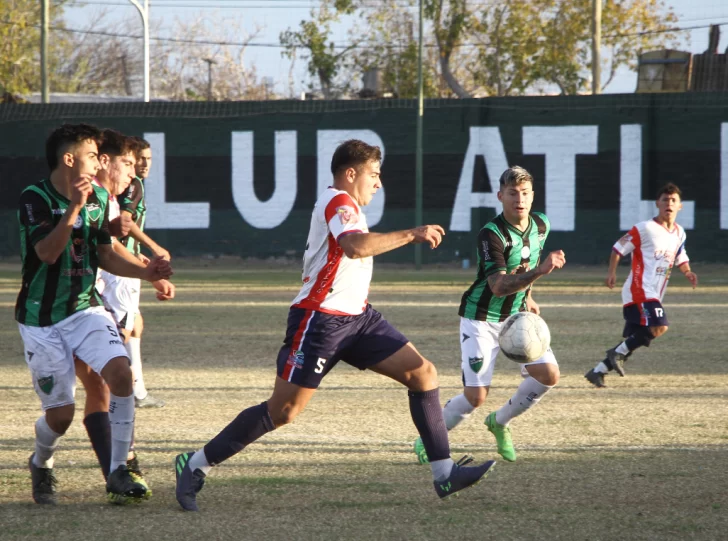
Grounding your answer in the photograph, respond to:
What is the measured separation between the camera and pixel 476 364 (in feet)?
22.6

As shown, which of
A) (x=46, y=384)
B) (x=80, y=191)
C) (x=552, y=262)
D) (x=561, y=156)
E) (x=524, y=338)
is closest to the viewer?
(x=80, y=191)

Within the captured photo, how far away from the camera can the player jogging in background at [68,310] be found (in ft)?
18.0

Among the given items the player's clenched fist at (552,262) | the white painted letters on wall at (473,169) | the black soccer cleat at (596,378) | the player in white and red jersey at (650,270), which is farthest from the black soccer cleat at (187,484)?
the white painted letters on wall at (473,169)

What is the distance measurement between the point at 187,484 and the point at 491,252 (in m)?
2.50

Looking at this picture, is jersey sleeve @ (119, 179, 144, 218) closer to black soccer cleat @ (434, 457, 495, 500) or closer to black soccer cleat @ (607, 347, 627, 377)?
black soccer cleat @ (434, 457, 495, 500)

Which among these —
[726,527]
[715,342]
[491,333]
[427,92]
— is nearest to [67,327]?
[491,333]

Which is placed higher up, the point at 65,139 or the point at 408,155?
the point at 408,155

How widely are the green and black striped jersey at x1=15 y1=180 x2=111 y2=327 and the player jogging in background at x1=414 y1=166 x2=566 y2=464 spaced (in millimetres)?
2347

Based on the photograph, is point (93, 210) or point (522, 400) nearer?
point (93, 210)

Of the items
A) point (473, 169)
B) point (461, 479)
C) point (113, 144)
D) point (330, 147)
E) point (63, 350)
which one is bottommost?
point (461, 479)

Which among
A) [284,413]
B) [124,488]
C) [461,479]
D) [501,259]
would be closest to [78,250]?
[124,488]

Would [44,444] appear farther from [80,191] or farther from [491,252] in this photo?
[491,252]

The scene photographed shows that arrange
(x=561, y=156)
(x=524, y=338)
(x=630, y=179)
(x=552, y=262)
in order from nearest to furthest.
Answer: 1. (x=552, y=262)
2. (x=524, y=338)
3. (x=630, y=179)
4. (x=561, y=156)

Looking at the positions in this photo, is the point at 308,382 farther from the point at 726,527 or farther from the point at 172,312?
the point at 172,312
